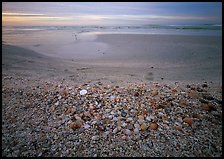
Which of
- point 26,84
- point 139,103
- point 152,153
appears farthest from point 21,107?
point 152,153

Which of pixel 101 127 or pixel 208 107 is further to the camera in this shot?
pixel 208 107

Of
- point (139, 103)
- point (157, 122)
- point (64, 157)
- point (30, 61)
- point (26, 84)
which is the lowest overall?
point (64, 157)

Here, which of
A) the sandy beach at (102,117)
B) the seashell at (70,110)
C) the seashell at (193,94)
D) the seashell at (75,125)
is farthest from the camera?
the seashell at (193,94)

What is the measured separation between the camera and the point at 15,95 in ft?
10.8

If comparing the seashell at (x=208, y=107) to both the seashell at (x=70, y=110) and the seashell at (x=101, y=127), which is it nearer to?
the seashell at (x=101, y=127)

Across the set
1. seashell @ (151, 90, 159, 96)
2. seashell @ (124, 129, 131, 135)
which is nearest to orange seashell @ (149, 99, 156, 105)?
seashell @ (151, 90, 159, 96)

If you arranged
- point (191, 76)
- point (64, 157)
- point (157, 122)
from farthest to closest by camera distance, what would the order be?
1. point (191, 76)
2. point (157, 122)
3. point (64, 157)

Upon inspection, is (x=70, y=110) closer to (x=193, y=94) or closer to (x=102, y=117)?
(x=102, y=117)

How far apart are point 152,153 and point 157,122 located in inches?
20.4

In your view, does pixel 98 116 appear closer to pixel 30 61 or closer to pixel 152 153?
pixel 152 153

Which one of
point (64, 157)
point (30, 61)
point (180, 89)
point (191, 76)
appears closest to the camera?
point (64, 157)

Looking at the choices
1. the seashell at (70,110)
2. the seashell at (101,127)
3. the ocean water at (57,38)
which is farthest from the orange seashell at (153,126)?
the ocean water at (57,38)

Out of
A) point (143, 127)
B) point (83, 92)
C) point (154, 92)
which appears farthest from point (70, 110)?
point (154, 92)

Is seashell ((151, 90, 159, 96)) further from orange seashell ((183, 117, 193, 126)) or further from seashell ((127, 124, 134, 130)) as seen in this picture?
seashell ((127, 124, 134, 130))
